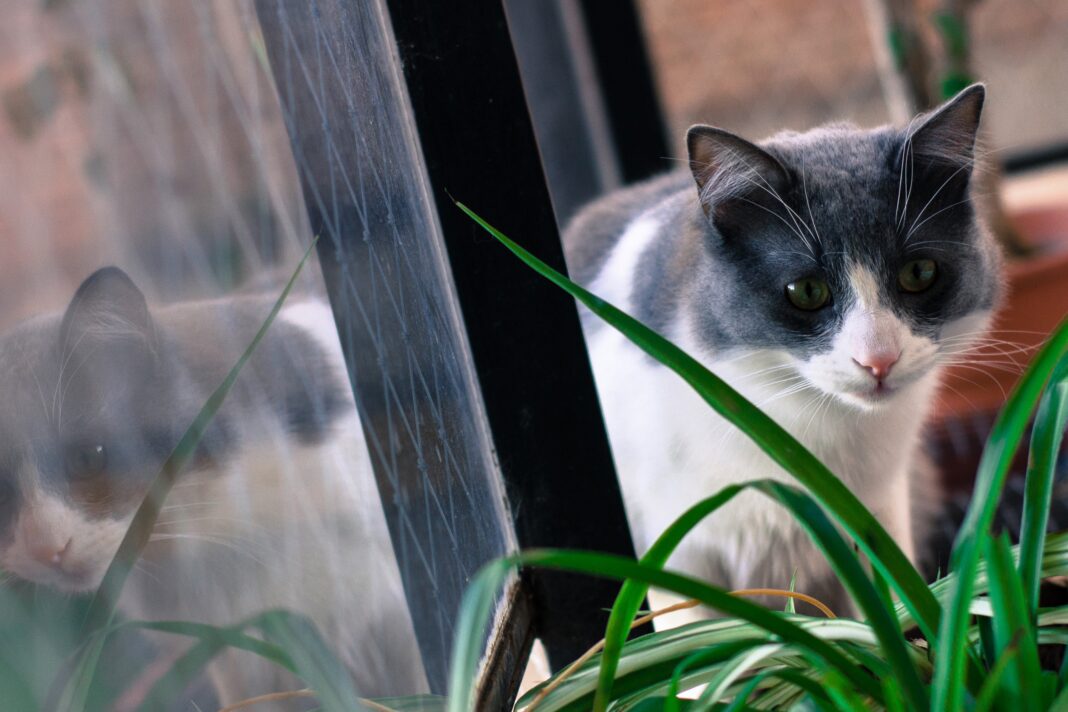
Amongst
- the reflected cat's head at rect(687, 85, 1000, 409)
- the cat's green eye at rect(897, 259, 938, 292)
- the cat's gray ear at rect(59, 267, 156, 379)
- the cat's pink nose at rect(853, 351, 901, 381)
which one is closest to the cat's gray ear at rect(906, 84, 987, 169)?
the reflected cat's head at rect(687, 85, 1000, 409)

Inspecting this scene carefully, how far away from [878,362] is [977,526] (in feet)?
1.45

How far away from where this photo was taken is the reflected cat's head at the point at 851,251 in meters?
1.00

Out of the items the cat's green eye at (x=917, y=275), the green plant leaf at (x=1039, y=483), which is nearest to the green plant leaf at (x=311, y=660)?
the green plant leaf at (x=1039, y=483)

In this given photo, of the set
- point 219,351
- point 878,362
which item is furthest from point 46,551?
point 878,362

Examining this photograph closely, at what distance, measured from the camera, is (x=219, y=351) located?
529mm

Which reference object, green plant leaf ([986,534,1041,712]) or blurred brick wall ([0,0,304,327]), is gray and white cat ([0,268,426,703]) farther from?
green plant leaf ([986,534,1041,712])

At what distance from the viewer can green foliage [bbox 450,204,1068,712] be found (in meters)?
0.51

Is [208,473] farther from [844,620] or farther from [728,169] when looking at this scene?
[728,169]

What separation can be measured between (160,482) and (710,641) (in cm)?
38

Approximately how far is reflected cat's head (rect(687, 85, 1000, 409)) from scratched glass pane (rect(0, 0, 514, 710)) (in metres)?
0.39

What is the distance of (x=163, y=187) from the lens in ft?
1.46

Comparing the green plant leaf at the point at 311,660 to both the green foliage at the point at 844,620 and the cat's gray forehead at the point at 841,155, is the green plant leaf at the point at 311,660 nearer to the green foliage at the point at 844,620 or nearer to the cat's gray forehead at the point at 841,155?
the green foliage at the point at 844,620

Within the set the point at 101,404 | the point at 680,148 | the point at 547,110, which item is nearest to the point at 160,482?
the point at 101,404

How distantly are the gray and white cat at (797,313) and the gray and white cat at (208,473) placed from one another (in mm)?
528
